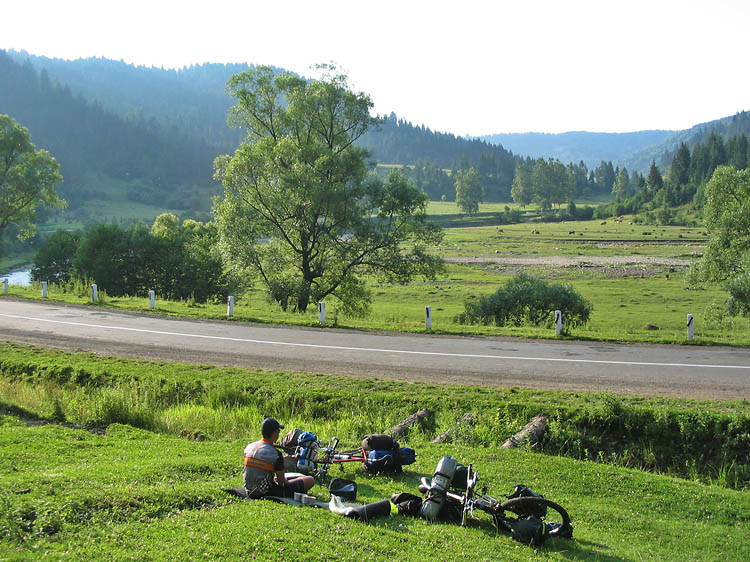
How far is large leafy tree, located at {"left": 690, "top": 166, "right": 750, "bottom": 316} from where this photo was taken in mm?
35812

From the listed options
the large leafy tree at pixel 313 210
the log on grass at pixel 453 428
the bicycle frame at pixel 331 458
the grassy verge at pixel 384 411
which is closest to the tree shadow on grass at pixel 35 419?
the grassy verge at pixel 384 411

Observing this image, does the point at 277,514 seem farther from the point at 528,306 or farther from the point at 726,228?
the point at 726,228

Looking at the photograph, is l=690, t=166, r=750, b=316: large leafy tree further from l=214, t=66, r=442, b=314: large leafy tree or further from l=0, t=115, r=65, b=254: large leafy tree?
l=0, t=115, r=65, b=254: large leafy tree

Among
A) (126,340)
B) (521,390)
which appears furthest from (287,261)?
(521,390)

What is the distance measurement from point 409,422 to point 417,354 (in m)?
6.47

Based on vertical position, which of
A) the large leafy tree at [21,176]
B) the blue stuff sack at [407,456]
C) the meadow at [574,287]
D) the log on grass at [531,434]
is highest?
→ the large leafy tree at [21,176]

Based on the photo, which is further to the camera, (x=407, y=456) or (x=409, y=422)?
(x=409, y=422)

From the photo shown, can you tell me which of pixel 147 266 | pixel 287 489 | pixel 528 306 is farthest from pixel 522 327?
pixel 147 266

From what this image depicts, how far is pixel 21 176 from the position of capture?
54250 millimetres

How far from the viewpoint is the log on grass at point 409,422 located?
12844 millimetres

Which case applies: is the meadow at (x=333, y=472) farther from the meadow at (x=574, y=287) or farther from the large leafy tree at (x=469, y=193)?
the large leafy tree at (x=469, y=193)

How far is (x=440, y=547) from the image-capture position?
6.91 m

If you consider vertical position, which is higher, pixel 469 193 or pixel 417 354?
pixel 469 193

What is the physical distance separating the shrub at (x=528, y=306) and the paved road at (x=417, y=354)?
981 centimetres
